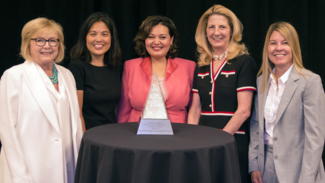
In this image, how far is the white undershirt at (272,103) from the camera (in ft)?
7.03

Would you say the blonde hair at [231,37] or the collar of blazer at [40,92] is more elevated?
the blonde hair at [231,37]

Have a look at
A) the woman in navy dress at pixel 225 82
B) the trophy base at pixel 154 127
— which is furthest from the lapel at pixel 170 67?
the trophy base at pixel 154 127

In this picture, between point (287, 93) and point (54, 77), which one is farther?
point (54, 77)

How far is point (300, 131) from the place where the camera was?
2.04 m

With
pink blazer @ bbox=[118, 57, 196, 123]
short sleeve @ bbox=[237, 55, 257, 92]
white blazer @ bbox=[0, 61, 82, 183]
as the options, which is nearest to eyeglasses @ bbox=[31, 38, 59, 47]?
white blazer @ bbox=[0, 61, 82, 183]

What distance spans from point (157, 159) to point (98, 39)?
156 cm

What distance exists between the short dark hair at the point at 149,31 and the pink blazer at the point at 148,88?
0.08m

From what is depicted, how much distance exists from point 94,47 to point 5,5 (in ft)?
5.07

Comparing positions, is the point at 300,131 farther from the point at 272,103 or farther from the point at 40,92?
the point at 40,92

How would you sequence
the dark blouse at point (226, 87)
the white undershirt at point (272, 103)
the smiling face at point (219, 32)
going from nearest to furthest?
1. the white undershirt at point (272, 103)
2. the dark blouse at point (226, 87)
3. the smiling face at point (219, 32)

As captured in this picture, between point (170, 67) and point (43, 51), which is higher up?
point (43, 51)

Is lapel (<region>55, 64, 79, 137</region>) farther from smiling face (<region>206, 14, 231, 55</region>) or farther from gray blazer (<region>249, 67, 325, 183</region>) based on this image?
gray blazer (<region>249, 67, 325, 183</region>)

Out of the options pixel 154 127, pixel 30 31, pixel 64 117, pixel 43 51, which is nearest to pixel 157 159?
pixel 154 127

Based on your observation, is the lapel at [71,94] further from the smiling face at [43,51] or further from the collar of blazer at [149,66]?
the collar of blazer at [149,66]
